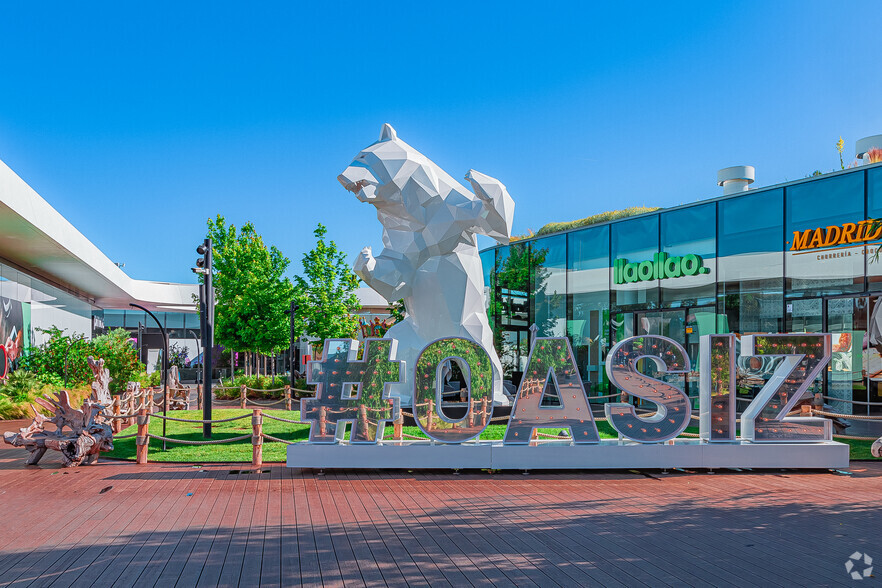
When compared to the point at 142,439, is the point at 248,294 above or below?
above

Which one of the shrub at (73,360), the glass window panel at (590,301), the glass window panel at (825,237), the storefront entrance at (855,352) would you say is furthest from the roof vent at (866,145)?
the shrub at (73,360)

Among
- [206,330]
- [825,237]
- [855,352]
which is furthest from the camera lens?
[825,237]

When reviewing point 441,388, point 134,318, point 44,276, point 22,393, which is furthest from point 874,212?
point 134,318

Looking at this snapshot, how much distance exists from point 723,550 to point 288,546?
4.22 meters

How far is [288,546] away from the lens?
6.64m

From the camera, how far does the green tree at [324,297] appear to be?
3167 cm

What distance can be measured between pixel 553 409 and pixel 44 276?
96.6ft

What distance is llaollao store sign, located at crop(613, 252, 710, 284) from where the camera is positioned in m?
20.5

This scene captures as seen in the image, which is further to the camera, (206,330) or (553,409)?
(206,330)

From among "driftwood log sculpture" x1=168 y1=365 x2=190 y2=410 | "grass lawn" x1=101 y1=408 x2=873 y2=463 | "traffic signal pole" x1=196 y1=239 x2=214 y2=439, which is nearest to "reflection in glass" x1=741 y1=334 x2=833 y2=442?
"grass lawn" x1=101 y1=408 x2=873 y2=463

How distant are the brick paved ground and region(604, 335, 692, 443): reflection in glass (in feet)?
2.40

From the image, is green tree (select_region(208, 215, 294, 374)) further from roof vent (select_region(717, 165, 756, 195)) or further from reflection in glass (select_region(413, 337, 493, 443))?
reflection in glass (select_region(413, 337, 493, 443))

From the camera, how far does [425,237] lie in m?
16.6

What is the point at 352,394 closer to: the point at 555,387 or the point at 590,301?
the point at 555,387
